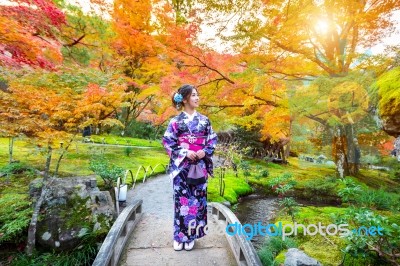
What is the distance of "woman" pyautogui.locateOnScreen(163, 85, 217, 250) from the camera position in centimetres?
314

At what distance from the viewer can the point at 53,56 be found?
25.2 feet

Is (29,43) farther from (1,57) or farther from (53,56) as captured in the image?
(53,56)

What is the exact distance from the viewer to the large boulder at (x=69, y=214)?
4773mm

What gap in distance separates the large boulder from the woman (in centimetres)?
243

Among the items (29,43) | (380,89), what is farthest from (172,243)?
(29,43)

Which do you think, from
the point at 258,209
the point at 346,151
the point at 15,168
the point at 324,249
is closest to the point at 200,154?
the point at 324,249

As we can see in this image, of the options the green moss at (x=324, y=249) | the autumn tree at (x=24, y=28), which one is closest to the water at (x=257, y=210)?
the green moss at (x=324, y=249)

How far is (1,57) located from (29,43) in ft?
2.37

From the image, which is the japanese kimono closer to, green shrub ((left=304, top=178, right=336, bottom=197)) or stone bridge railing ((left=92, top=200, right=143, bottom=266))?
stone bridge railing ((left=92, top=200, right=143, bottom=266))

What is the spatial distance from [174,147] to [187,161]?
0.24 meters

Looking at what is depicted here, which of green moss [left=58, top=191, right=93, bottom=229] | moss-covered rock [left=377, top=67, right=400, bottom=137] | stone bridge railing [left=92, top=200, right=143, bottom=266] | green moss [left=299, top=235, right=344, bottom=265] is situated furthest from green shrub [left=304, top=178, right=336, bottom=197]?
green moss [left=58, top=191, right=93, bottom=229]

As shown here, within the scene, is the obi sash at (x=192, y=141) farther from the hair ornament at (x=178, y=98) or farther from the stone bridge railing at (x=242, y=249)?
the stone bridge railing at (x=242, y=249)

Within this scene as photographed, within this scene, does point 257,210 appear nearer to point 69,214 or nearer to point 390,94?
point 390,94

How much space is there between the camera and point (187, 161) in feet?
10.3
